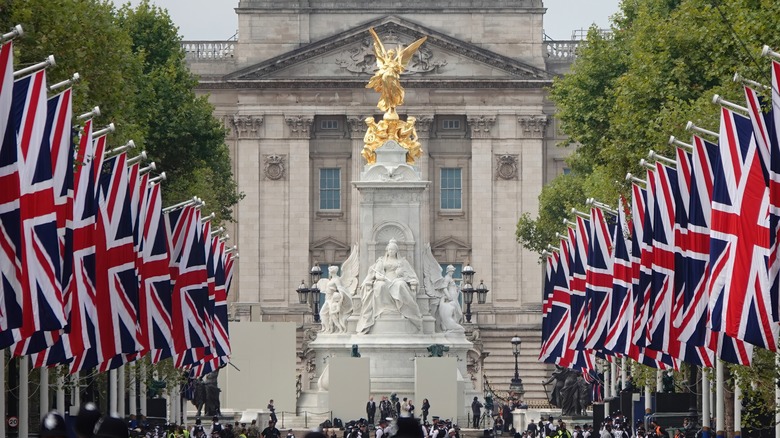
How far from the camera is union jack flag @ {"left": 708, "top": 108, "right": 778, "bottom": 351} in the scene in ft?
115

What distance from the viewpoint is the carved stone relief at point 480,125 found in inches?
5246

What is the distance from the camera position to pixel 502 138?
13350 centimetres

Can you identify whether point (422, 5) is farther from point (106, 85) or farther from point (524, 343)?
point (106, 85)

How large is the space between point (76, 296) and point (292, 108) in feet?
306

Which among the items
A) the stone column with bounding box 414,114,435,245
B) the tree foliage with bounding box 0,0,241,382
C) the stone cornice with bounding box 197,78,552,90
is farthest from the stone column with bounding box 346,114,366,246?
the tree foliage with bounding box 0,0,241,382

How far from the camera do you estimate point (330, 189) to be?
13350cm

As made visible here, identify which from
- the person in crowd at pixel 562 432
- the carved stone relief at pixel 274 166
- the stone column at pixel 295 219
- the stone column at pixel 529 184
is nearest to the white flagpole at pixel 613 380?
the person in crowd at pixel 562 432

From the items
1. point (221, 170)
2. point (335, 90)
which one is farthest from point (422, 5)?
point (221, 170)

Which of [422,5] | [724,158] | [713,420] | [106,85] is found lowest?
[713,420]

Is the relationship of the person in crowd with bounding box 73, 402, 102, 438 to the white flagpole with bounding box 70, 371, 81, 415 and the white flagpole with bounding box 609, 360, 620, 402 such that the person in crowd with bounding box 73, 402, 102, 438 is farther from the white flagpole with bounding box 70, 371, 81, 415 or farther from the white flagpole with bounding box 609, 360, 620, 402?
the white flagpole with bounding box 609, 360, 620, 402

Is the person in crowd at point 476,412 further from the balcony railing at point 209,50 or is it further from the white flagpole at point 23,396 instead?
the balcony railing at point 209,50

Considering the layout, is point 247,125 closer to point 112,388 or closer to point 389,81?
point 389,81

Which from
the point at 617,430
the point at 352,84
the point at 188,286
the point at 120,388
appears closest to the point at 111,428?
the point at 188,286

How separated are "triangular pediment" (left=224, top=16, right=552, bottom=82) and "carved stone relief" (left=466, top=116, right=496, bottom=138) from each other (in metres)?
2.38
